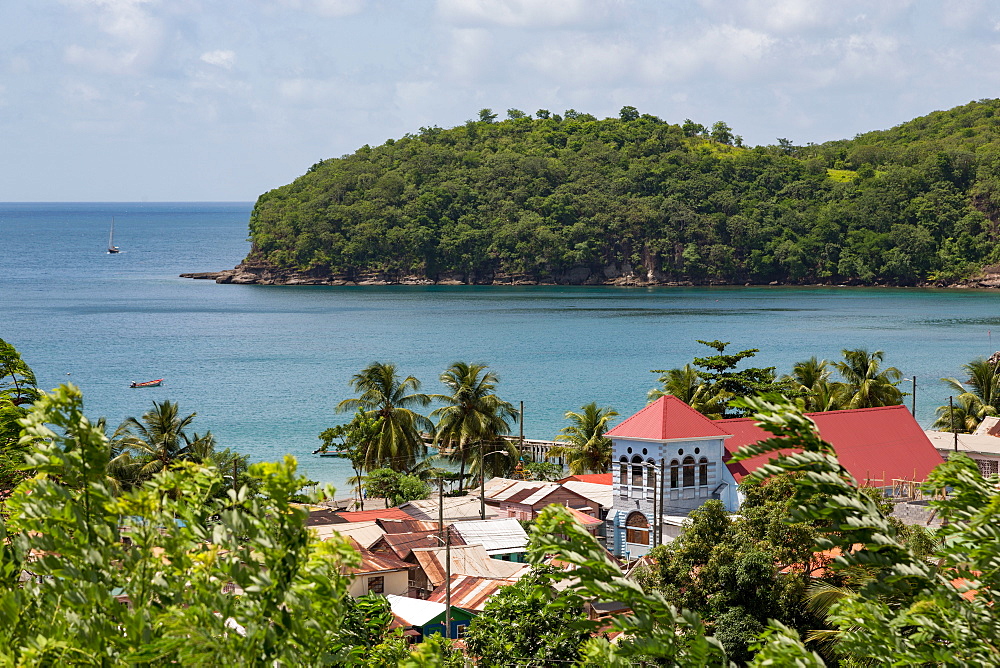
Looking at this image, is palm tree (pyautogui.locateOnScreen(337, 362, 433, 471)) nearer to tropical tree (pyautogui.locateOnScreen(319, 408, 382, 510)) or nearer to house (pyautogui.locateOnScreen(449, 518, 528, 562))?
tropical tree (pyautogui.locateOnScreen(319, 408, 382, 510))

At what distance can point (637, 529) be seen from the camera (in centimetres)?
2911

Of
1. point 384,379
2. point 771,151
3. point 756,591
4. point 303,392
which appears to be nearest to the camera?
point 756,591

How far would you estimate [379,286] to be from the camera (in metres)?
158

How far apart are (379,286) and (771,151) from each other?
67697 mm

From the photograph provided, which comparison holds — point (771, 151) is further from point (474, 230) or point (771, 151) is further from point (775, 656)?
→ point (775, 656)

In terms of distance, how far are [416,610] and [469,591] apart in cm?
162

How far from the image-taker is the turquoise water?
67125mm

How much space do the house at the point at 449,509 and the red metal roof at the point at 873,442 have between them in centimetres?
772

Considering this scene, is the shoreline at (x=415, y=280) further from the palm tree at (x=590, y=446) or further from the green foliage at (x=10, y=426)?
the green foliage at (x=10, y=426)

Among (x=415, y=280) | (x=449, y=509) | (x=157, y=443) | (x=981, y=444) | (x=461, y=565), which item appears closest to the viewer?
(x=461, y=565)

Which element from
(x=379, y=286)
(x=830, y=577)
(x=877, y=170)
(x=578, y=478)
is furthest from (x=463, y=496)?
(x=877, y=170)

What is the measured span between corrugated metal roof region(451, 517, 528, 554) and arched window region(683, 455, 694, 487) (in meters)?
4.44

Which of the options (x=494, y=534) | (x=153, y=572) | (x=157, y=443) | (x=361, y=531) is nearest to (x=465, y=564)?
(x=494, y=534)

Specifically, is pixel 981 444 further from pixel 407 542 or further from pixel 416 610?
pixel 416 610
